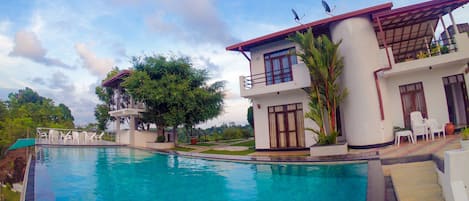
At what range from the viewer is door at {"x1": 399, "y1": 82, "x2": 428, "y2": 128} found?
11.6 meters

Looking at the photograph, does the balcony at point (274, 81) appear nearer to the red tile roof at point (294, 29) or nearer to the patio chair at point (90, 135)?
the red tile roof at point (294, 29)

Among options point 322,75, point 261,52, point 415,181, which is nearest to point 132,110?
point 261,52

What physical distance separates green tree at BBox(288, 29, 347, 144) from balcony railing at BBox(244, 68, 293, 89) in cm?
242

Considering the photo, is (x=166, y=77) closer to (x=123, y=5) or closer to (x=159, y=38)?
(x=159, y=38)

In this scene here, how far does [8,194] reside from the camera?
31.8 feet

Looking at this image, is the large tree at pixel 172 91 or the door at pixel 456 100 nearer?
the door at pixel 456 100

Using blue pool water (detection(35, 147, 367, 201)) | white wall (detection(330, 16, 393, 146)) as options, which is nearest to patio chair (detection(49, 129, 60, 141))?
blue pool water (detection(35, 147, 367, 201))

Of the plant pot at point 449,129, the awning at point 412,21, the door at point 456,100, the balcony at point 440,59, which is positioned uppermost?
the awning at point 412,21

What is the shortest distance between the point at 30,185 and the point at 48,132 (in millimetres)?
18292

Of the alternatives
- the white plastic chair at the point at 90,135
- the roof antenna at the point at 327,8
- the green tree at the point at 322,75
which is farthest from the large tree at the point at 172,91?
the roof antenna at the point at 327,8

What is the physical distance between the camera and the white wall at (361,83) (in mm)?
10469

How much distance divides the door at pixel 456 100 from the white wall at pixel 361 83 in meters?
3.12

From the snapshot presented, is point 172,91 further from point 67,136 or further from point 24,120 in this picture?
point 24,120

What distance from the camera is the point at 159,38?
628 inches
